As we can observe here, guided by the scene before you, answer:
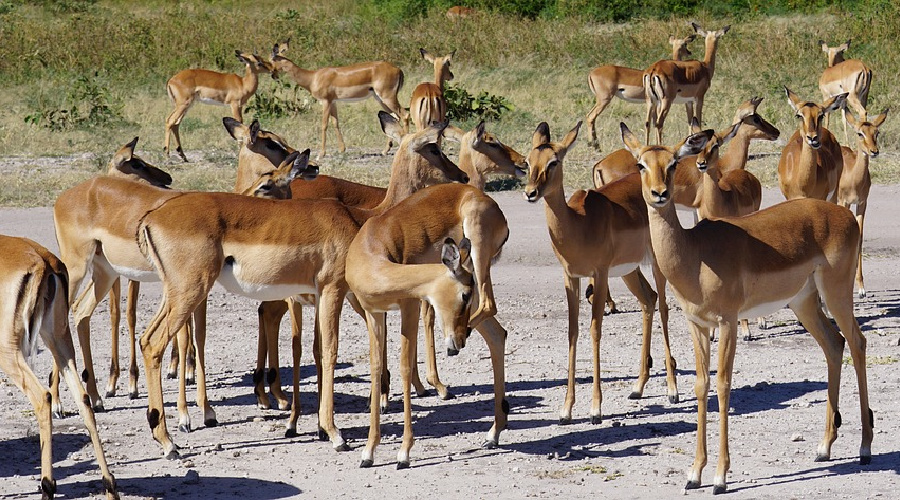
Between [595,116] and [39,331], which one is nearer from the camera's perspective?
[39,331]

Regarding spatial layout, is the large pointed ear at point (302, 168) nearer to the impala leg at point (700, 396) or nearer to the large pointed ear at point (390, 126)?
the large pointed ear at point (390, 126)

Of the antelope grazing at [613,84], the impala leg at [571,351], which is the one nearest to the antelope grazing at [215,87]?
the antelope grazing at [613,84]

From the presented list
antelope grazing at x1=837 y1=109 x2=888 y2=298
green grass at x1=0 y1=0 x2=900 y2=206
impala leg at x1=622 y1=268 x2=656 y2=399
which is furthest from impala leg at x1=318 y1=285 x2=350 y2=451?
green grass at x1=0 y1=0 x2=900 y2=206

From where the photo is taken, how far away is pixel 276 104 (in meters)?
21.3

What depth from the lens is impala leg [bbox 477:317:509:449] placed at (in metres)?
7.05

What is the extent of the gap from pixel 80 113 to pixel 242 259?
14.3 m

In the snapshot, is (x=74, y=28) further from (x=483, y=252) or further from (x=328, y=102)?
(x=483, y=252)

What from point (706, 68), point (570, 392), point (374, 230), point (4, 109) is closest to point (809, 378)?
point (570, 392)

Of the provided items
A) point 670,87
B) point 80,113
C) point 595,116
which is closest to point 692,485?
point 595,116

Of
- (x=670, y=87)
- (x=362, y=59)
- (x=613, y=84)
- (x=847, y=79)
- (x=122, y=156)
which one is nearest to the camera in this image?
(x=122, y=156)

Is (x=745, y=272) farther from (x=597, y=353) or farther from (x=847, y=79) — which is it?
(x=847, y=79)

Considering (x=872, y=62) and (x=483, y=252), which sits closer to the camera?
(x=483, y=252)

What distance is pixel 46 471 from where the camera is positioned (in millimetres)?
5945

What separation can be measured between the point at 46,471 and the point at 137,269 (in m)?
1.90
